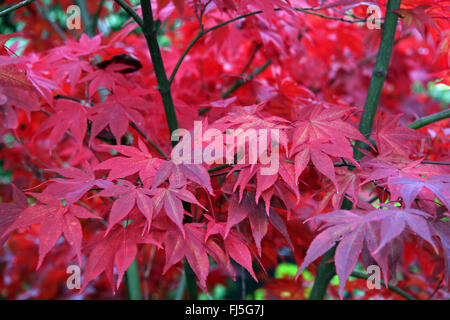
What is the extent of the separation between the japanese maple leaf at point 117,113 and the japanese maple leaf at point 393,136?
55 centimetres

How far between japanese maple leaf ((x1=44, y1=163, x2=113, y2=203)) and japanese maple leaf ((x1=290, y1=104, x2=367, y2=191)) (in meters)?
0.35

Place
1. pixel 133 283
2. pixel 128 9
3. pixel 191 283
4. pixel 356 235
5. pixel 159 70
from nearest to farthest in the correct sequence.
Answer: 1. pixel 356 235
2. pixel 128 9
3. pixel 159 70
4. pixel 191 283
5. pixel 133 283

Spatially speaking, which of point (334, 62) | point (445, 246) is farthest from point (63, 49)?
point (334, 62)

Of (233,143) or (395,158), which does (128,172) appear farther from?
(395,158)

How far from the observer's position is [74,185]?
722mm

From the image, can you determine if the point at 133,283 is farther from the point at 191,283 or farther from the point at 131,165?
the point at 131,165

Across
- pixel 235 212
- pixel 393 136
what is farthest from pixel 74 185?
pixel 393 136

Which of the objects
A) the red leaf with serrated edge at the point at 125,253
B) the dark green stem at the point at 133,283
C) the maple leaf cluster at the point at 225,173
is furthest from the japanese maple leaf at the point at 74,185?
the dark green stem at the point at 133,283

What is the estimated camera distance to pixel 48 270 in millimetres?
1868

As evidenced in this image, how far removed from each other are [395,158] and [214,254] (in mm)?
416

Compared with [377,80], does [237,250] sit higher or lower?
lower

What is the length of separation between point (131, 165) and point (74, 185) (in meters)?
0.11

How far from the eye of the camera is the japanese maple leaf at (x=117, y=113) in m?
0.92

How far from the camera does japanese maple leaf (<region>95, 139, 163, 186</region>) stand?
0.73 meters
